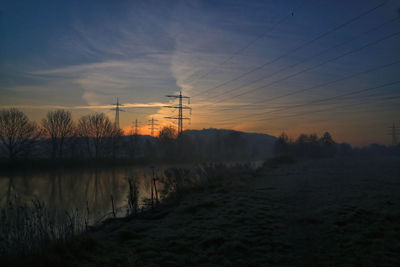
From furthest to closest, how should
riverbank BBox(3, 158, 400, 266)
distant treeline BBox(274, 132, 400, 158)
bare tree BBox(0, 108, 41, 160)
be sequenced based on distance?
distant treeline BBox(274, 132, 400, 158), bare tree BBox(0, 108, 41, 160), riverbank BBox(3, 158, 400, 266)

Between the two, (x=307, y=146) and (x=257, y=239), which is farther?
(x=307, y=146)

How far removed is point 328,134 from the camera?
87.9 meters

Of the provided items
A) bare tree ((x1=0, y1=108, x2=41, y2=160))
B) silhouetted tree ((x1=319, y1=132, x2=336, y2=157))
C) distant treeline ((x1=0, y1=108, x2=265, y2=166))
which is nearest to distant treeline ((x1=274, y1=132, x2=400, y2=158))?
silhouetted tree ((x1=319, y1=132, x2=336, y2=157))

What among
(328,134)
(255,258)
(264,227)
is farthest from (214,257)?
(328,134)

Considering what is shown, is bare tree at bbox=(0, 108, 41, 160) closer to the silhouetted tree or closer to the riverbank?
the riverbank

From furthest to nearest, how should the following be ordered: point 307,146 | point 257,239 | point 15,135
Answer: point 307,146, point 15,135, point 257,239

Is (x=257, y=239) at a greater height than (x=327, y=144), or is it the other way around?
(x=327, y=144)

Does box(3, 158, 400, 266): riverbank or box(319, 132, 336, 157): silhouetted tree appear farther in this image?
box(319, 132, 336, 157): silhouetted tree

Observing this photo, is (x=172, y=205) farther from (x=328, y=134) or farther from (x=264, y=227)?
(x=328, y=134)

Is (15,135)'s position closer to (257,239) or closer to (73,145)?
(73,145)

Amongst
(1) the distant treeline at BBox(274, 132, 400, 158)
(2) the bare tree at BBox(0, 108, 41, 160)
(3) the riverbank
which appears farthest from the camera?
(1) the distant treeline at BBox(274, 132, 400, 158)

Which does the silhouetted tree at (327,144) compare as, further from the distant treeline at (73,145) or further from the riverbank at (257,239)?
the riverbank at (257,239)

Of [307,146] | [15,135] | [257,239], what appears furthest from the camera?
[307,146]

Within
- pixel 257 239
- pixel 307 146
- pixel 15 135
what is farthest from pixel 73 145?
pixel 307 146
